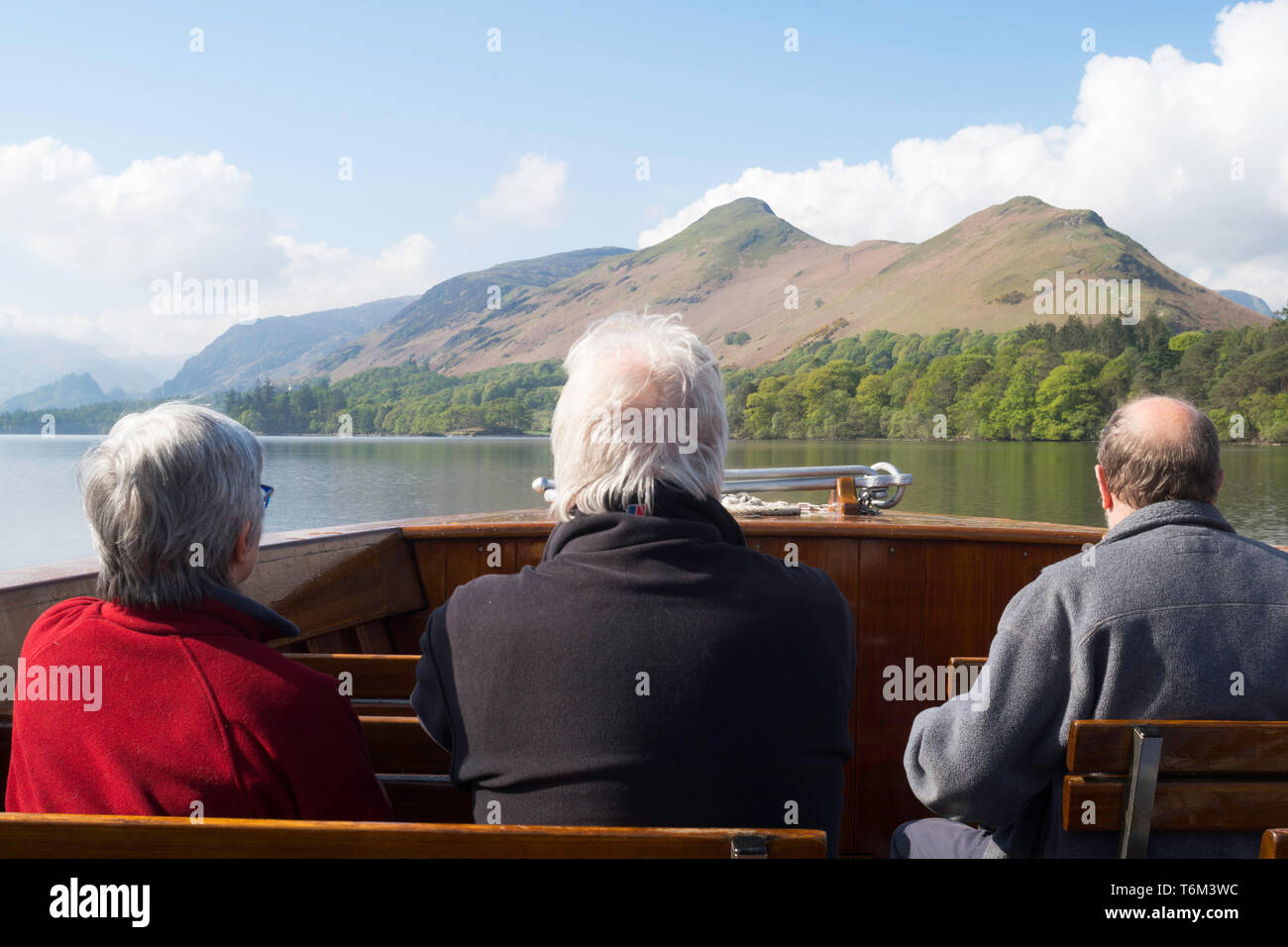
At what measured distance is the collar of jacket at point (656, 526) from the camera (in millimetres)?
1363

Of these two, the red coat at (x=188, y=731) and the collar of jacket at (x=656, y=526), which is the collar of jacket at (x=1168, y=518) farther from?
the red coat at (x=188, y=731)

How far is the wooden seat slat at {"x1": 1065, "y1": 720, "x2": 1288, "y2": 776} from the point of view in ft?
4.56

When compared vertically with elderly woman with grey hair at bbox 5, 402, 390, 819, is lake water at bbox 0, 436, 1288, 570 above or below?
below

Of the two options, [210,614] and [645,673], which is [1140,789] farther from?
[210,614]

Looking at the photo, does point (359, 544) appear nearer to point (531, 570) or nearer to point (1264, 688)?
point (531, 570)

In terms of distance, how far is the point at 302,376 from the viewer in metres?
151

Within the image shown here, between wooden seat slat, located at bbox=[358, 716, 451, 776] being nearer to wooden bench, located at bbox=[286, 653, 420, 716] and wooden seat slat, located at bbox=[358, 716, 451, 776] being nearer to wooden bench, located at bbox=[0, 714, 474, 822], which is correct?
wooden bench, located at bbox=[0, 714, 474, 822]

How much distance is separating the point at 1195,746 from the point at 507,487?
4031 cm

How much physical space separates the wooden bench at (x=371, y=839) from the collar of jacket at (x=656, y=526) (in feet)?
1.43

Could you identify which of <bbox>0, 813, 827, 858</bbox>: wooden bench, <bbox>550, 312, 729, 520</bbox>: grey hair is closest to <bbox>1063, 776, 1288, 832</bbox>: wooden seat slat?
<bbox>0, 813, 827, 858</bbox>: wooden bench

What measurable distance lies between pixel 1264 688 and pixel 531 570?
1205 millimetres

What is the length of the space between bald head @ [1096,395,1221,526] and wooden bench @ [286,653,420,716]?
1441 mm

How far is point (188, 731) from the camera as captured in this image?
1.29m
